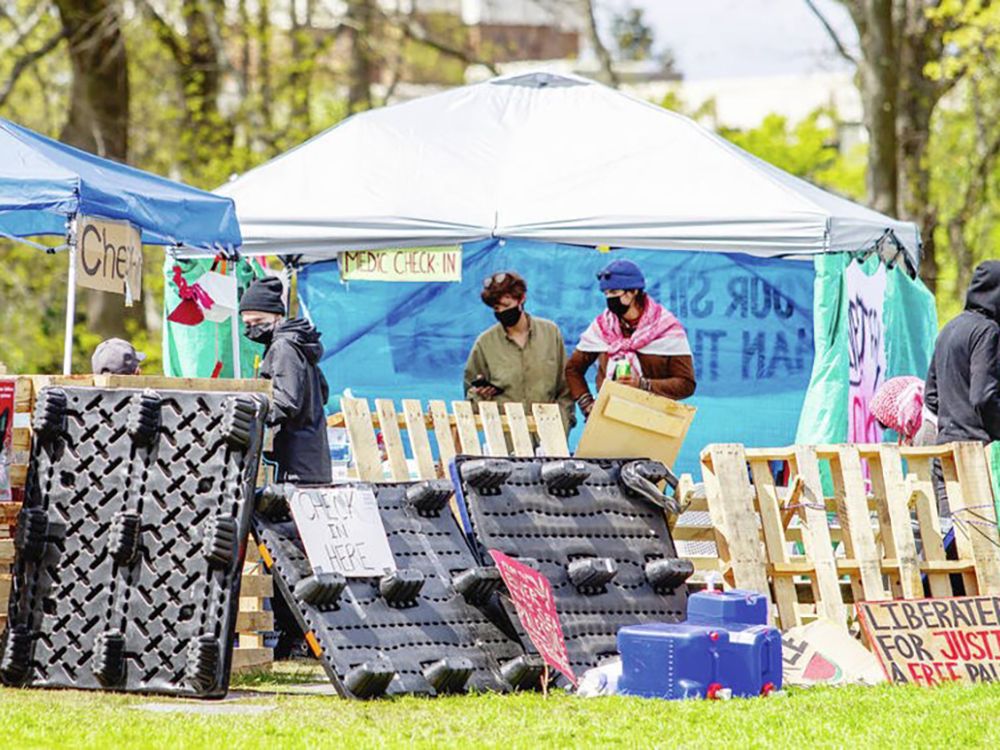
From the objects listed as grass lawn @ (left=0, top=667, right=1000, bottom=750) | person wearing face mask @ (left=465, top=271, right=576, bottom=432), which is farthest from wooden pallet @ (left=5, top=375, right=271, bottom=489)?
person wearing face mask @ (left=465, top=271, right=576, bottom=432)

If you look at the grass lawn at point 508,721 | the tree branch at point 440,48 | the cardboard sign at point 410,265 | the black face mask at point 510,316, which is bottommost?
the grass lawn at point 508,721

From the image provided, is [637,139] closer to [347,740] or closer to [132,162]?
[347,740]

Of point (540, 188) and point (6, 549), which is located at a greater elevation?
point (540, 188)

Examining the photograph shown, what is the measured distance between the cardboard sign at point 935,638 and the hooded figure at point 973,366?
1.49 metres

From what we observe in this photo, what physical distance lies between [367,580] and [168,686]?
0.91 metres

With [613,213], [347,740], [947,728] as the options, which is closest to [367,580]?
[347,740]

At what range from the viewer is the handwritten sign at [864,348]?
1289 centimetres

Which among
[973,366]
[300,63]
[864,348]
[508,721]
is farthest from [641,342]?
[300,63]

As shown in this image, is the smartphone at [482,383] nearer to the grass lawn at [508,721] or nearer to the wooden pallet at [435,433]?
the wooden pallet at [435,433]

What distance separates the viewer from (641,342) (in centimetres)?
1102

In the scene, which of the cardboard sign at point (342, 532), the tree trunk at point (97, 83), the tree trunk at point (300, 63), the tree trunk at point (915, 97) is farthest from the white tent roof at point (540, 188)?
the tree trunk at point (300, 63)

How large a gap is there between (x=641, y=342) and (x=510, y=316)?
1.04m

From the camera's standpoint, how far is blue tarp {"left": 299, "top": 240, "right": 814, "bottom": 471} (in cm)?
1401

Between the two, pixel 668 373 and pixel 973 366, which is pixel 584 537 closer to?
pixel 973 366
